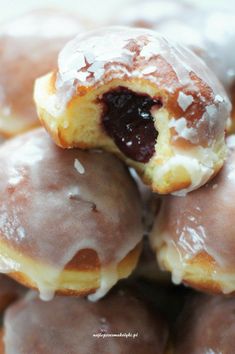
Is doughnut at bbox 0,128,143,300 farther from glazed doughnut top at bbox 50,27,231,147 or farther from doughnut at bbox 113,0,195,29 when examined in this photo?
doughnut at bbox 113,0,195,29

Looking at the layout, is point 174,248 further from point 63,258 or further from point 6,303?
point 6,303

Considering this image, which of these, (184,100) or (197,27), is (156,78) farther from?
(197,27)

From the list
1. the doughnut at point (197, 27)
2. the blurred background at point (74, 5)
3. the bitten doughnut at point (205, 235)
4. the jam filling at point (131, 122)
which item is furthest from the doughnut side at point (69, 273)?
the blurred background at point (74, 5)

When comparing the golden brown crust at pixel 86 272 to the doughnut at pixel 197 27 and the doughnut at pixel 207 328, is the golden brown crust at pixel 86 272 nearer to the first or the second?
the doughnut at pixel 207 328

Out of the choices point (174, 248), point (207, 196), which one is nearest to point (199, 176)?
point (207, 196)

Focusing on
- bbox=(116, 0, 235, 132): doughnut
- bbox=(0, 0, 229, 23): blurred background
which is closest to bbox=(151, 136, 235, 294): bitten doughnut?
bbox=(116, 0, 235, 132): doughnut

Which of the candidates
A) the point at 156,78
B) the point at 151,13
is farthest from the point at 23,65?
the point at 156,78
